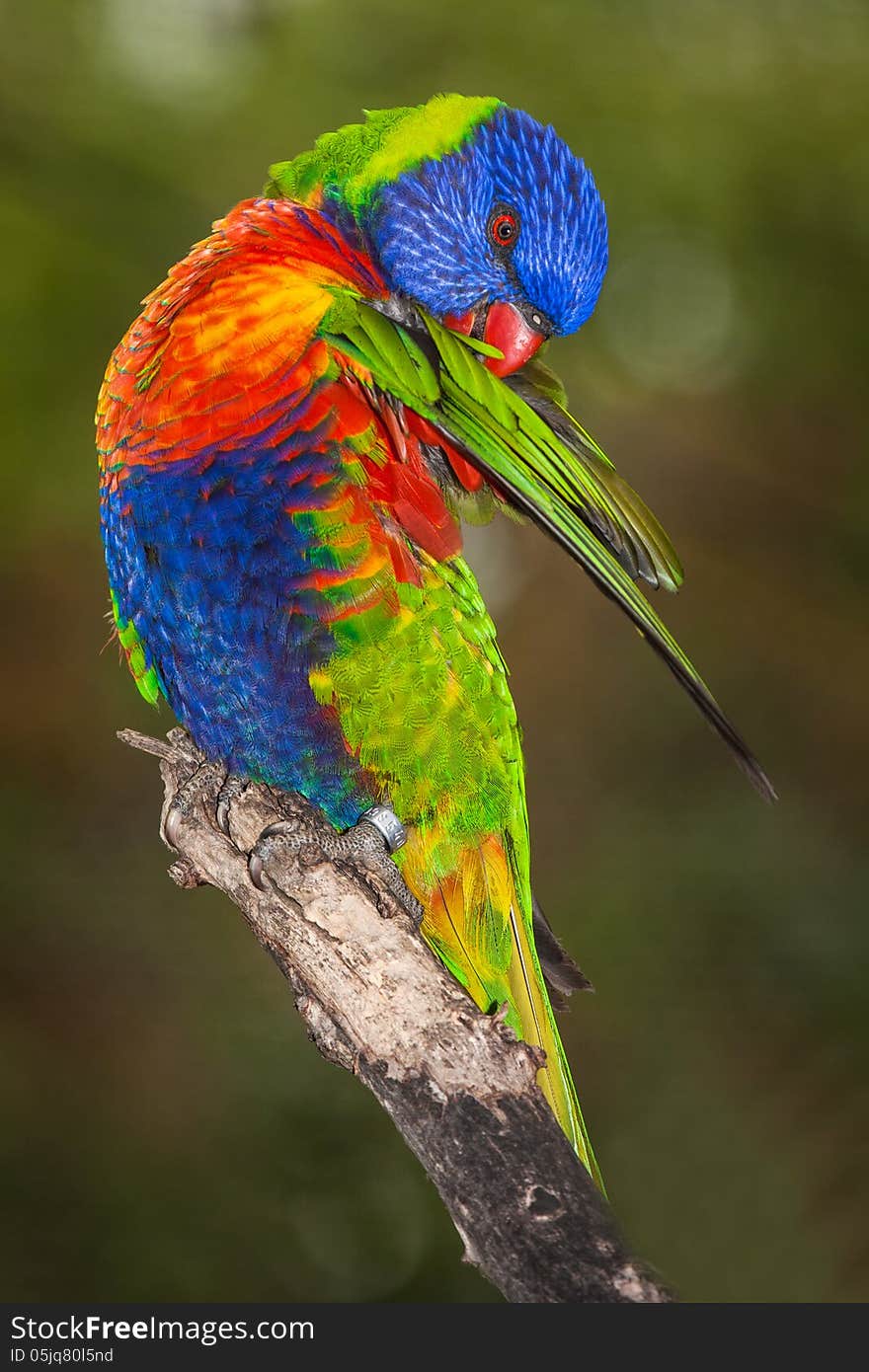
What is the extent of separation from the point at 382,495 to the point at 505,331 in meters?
0.47

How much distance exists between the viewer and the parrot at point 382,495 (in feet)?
5.27

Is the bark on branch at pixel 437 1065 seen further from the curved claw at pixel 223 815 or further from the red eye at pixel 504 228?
Result: the red eye at pixel 504 228

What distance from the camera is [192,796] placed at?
1.86 m

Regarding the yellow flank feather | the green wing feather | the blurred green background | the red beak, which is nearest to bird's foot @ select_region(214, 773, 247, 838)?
the yellow flank feather

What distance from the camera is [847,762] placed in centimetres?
326

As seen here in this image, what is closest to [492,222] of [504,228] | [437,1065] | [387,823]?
[504,228]

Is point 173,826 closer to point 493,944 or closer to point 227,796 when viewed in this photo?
point 227,796

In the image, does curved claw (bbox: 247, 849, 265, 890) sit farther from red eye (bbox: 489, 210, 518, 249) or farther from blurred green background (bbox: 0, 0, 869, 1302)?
blurred green background (bbox: 0, 0, 869, 1302)

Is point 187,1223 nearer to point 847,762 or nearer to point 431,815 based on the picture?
point 431,815

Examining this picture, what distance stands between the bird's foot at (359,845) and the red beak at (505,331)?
79 cm

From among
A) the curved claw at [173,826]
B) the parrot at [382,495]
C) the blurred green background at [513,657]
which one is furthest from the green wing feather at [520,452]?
the blurred green background at [513,657]

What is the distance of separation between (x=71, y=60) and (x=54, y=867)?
2288mm

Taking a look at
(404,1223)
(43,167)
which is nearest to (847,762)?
(404,1223)

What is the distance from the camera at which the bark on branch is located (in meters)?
1.15
